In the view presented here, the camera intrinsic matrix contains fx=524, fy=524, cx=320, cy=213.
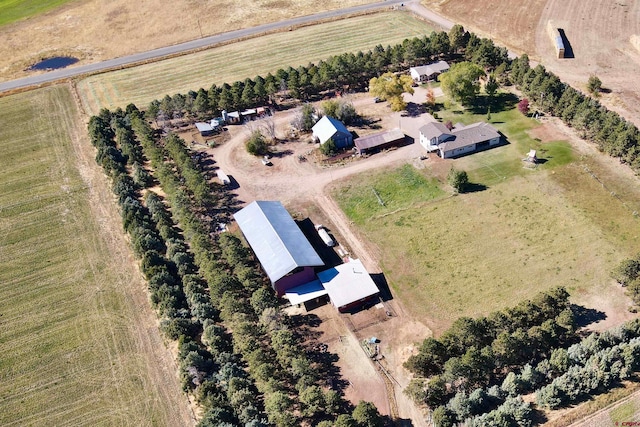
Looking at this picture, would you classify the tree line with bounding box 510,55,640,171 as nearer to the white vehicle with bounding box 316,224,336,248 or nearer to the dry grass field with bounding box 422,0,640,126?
the dry grass field with bounding box 422,0,640,126

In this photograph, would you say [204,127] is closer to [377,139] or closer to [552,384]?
[377,139]

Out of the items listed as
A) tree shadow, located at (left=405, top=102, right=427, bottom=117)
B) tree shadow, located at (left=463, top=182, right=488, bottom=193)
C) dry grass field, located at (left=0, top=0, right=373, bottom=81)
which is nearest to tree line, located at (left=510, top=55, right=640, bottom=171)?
tree shadow, located at (left=405, top=102, right=427, bottom=117)

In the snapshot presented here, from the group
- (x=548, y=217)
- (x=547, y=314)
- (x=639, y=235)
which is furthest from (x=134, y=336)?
(x=639, y=235)

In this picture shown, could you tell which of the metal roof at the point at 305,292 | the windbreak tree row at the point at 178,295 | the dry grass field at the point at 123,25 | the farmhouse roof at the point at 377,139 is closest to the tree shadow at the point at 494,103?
the farmhouse roof at the point at 377,139

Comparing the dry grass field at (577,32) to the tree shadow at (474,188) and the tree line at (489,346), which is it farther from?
the tree line at (489,346)

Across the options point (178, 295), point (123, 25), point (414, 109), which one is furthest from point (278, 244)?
point (123, 25)

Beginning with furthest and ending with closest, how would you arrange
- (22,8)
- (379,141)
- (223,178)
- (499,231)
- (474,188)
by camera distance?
(22,8), (379,141), (223,178), (474,188), (499,231)
